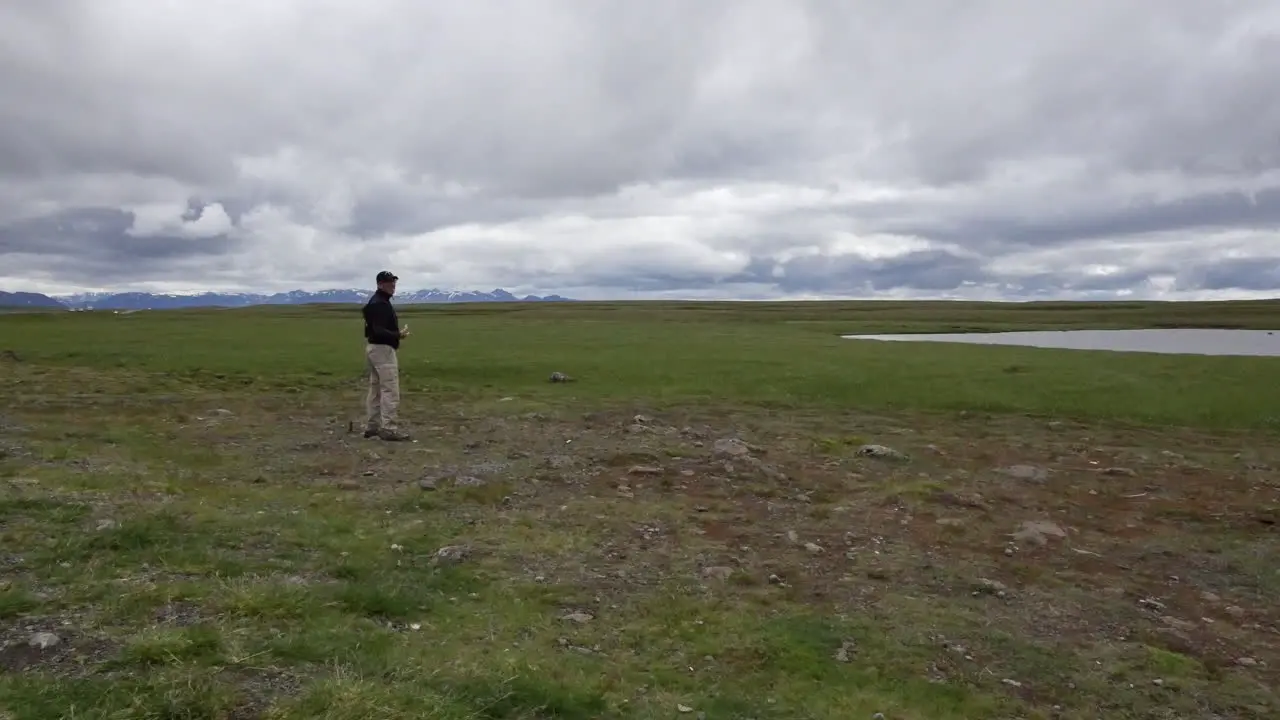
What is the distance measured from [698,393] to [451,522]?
17192 mm

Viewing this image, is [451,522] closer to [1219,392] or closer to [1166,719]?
[1166,719]

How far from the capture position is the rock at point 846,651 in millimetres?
8008

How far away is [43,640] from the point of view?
22.1ft

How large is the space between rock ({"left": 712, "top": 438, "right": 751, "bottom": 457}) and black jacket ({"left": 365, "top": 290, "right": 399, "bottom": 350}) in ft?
23.4

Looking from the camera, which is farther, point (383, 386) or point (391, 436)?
point (383, 386)

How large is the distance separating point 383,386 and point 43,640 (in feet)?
39.1

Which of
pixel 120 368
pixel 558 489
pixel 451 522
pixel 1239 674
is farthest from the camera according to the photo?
pixel 120 368

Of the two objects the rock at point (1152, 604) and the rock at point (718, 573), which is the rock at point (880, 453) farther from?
the rock at point (718, 573)

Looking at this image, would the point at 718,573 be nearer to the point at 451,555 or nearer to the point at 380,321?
the point at 451,555

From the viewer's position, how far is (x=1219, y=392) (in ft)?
96.2

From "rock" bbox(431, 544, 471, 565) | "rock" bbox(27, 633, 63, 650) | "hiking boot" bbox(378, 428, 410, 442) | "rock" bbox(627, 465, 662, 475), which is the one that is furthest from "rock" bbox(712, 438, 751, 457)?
"rock" bbox(27, 633, 63, 650)

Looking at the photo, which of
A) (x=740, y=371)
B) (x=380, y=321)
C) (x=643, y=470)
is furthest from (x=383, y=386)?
(x=740, y=371)

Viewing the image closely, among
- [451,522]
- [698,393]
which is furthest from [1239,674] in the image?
[698,393]

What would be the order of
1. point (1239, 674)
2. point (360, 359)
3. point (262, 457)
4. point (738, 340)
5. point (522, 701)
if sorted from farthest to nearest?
point (738, 340), point (360, 359), point (262, 457), point (1239, 674), point (522, 701)
